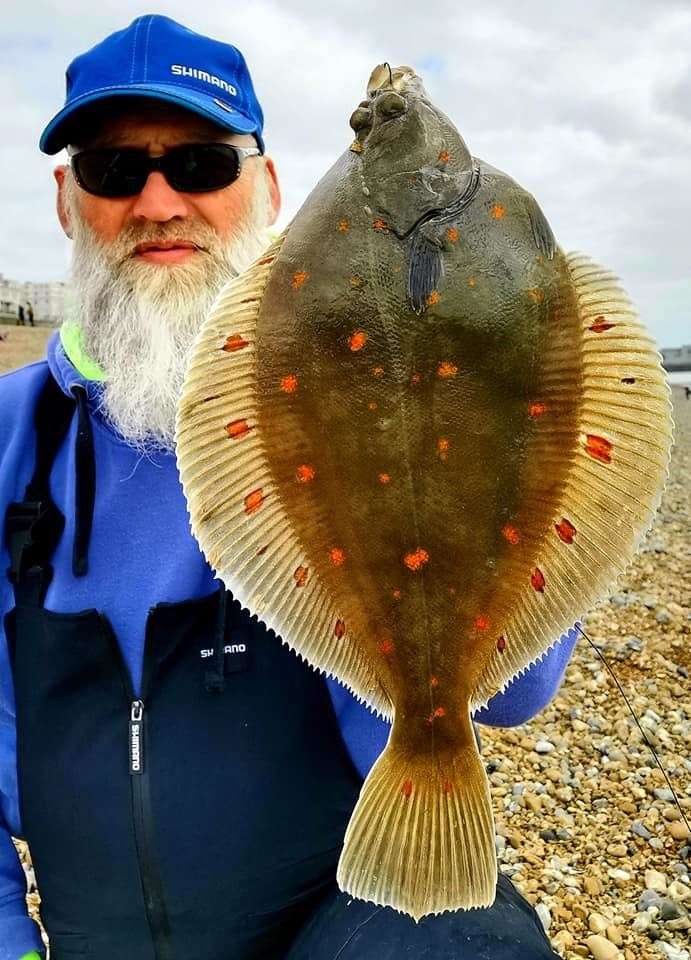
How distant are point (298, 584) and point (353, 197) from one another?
33.9 inches

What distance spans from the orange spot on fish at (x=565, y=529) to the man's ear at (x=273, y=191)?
1.97 m

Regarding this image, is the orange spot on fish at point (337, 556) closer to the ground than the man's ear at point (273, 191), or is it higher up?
closer to the ground

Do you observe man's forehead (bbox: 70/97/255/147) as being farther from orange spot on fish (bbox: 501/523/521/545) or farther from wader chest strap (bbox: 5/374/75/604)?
orange spot on fish (bbox: 501/523/521/545)

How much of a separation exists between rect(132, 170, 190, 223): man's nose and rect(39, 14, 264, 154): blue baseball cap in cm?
28

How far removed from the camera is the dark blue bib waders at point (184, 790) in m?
2.31

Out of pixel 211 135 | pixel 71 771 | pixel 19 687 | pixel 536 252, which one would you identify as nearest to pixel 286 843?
pixel 71 771

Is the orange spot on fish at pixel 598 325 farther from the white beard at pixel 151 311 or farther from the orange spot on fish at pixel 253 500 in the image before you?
the white beard at pixel 151 311

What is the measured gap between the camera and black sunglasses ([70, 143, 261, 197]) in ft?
8.63

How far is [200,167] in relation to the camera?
2688mm

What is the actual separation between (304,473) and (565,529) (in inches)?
23.7

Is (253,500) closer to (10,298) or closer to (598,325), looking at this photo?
(598,325)

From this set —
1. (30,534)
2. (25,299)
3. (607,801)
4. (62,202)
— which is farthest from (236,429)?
(25,299)

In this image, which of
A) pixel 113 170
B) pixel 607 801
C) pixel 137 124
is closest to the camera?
pixel 113 170

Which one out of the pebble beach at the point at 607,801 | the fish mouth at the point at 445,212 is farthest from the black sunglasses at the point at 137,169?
the pebble beach at the point at 607,801
